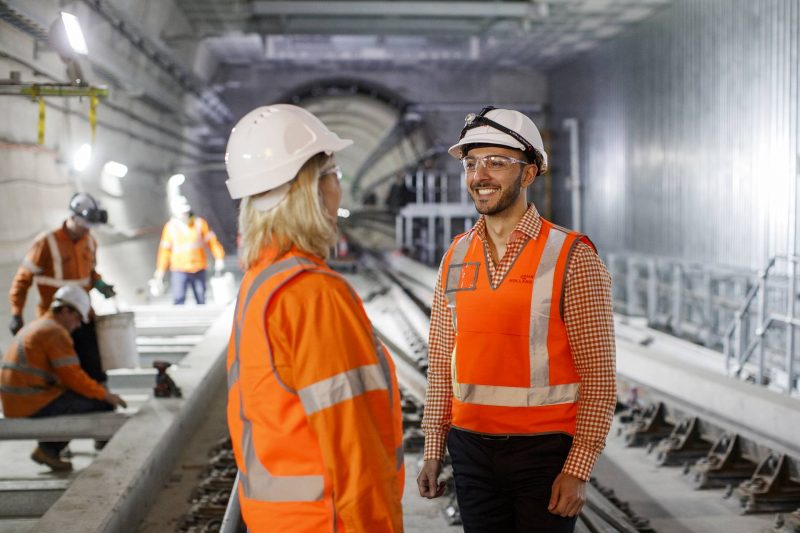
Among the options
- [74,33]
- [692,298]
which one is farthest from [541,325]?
[692,298]

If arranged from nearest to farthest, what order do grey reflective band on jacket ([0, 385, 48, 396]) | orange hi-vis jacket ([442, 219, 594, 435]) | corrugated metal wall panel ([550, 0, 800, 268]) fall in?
orange hi-vis jacket ([442, 219, 594, 435]) → grey reflective band on jacket ([0, 385, 48, 396]) → corrugated metal wall panel ([550, 0, 800, 268])

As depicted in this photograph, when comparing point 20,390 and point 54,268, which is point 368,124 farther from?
point 20,390

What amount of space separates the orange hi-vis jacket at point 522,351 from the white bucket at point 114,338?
14.7ft

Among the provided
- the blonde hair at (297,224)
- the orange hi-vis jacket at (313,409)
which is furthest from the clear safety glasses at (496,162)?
the orange hi-vis jacket at (313,409)

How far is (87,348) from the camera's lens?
20.4 feet

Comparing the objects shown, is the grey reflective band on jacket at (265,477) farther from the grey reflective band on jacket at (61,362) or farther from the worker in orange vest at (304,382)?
the grey reflective band on jacket at (61,362)

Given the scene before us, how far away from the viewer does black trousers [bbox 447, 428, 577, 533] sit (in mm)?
2178

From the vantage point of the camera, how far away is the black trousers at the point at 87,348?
619 centimetres

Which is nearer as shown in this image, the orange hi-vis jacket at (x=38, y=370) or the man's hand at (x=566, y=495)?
the man's hand at (x=566, y=495)

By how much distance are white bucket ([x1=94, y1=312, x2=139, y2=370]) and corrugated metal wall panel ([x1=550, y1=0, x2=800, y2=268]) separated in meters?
8.31

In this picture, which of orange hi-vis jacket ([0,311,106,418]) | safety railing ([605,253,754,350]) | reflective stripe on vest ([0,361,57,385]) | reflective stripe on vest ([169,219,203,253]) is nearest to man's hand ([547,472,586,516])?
orange hi-vis jacket ([0,311,106,418])

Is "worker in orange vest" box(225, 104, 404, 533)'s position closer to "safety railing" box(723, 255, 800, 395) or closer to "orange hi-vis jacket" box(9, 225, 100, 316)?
"orange hi-vis jacket" box(9, 225, 100, 316)

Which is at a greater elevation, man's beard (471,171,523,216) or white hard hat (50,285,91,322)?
man's beard (471,171,523,216)

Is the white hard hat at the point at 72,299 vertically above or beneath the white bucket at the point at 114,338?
above
